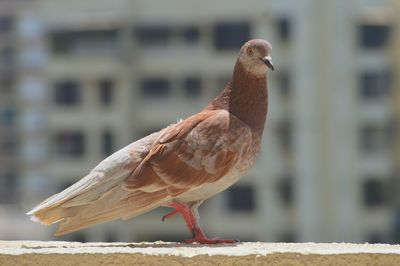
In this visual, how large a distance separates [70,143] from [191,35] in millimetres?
6489

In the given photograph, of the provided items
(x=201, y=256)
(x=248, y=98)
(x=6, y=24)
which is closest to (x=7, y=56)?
(x=6, y=24)

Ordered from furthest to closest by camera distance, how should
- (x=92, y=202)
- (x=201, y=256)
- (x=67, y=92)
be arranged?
(x=67, y=92)
(x=92, y=202)
(x=201, y=256)

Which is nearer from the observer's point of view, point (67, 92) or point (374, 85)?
point (374, 85)

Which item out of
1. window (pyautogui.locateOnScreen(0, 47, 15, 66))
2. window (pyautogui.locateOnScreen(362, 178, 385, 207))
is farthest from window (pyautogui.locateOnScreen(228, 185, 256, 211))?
window (pyautogui.locateOnScreen(0, 47, 15, 66))

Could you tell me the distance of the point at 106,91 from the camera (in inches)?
1882

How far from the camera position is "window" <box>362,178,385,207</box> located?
47.0 m

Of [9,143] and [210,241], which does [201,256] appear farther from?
[9,143]

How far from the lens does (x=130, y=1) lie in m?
47.6

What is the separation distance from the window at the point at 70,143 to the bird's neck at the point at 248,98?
41.1 m

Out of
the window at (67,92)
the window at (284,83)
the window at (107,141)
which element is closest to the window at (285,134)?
the window at (284,83)

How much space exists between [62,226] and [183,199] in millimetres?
674

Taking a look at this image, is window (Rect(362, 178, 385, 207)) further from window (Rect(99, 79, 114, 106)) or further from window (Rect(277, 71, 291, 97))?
window (Rect(99, 79, 114, 106))

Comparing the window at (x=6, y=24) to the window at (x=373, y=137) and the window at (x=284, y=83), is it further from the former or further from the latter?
the window at (x=373, y=137)

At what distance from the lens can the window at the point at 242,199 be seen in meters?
47.6
